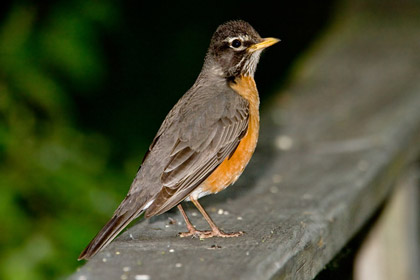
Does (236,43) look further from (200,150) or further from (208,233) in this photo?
(208,233)

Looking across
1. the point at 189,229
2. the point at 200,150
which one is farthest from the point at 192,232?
the point at 200,150

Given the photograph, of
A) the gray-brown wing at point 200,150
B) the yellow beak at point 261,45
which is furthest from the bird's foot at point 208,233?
the yellow beak at point 261,45

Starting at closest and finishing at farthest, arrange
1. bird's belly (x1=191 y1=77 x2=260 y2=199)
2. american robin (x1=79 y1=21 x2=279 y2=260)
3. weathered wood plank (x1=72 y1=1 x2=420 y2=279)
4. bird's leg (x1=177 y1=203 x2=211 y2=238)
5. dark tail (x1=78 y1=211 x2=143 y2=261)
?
weathered wood plank (x1=72 y1=1 x2=420 y2=279) → dark tail (x1=78 y1=211 x2=143 y2=261) → bird's leg (x1=177 y1=203 x2=211 y2=238) → american robin (x1=79 y1=21 x2=279 y2=260) → bird's belly (x1=191 y1=77 x2=260 y2=199)

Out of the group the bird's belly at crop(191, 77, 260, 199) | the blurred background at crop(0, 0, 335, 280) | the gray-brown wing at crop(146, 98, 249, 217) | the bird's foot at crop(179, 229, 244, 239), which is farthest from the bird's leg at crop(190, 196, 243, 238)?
the blurred background at crop(0, 0, 335, 280)

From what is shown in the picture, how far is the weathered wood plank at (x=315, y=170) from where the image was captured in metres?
2.38

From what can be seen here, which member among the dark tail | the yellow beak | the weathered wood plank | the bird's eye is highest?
the bird's eye

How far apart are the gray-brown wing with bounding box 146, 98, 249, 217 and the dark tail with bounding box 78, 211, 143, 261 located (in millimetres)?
141

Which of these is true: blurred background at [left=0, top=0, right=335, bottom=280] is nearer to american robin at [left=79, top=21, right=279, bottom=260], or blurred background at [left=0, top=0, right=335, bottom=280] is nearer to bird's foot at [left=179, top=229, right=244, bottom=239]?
american robin at [left=79, top=21, right=279, bottom=260]

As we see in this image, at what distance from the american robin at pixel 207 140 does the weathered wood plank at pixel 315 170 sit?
0.35ft

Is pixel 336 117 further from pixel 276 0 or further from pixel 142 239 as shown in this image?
pixel 276 0

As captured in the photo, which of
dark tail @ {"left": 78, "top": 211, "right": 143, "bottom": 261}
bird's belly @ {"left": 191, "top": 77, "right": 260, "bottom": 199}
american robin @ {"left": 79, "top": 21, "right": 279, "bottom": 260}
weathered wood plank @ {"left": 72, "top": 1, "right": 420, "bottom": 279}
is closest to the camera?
weathered wood plank @ {"left": 72, "top": 1, "right": 420, "bottom": 279}

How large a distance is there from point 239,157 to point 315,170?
508 millimetres

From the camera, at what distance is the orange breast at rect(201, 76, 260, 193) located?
3.55 m

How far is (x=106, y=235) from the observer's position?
2.85m
